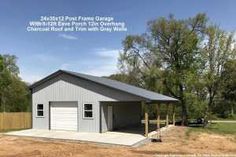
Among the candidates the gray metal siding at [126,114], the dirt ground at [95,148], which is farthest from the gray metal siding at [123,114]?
the dirt ground at [95,148]

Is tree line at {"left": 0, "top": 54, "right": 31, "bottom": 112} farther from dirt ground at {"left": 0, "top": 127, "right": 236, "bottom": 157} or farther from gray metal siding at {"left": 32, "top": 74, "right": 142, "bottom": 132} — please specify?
dirt ground at {"left": 0, "top": 127, "right": 236, "bottom": 157}

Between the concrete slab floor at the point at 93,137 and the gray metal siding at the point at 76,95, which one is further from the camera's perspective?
the gray metal siding at the point at 76,95

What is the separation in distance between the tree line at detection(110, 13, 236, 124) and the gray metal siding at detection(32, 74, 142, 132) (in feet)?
51.8

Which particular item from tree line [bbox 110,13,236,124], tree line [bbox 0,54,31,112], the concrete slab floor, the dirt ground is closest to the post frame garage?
the concrete slab floor

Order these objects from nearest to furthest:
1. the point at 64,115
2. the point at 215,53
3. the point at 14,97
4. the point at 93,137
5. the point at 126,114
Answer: the point at 93,137 → the point at 64,115 → the point at 126,114 → the point at 215,53 → the point at 14,97

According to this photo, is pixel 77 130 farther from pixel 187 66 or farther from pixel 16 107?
pixel 16 107

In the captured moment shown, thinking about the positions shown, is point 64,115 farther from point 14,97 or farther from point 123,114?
point 14,97

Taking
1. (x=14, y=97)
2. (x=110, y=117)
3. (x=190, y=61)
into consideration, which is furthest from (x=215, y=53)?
(x=14, y=97)

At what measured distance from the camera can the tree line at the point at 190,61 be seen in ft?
121

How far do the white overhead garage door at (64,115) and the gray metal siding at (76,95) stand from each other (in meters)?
0.37

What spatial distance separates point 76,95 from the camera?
2330 cm

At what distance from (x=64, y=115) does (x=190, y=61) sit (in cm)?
1891

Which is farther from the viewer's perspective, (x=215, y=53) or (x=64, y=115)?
(x=215, y=53)

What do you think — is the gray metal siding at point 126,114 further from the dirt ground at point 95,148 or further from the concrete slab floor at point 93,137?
the dirt ground at point 95,148
